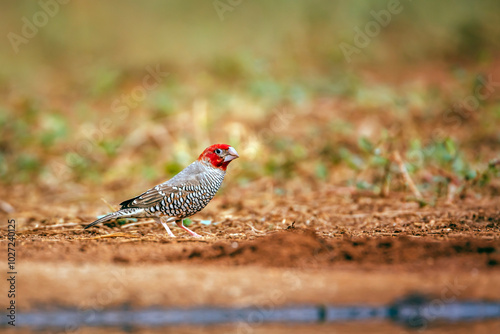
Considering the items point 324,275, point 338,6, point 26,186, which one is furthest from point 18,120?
point 338,6

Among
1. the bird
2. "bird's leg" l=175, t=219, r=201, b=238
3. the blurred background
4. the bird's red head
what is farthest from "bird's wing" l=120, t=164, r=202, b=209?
the blurred background

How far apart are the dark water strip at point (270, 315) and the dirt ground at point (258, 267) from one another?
0.04 meters

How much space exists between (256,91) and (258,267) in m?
6.93

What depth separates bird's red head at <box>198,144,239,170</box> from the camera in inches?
222

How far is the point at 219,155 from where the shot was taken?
5664 mm

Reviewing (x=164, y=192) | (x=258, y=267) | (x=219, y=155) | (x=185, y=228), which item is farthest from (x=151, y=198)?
(x=258, y=267)

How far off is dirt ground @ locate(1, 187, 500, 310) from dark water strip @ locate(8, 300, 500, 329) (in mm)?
40

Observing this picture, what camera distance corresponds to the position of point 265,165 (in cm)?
802

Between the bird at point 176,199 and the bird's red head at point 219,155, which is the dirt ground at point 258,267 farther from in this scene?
the bird's red head at point 219,155

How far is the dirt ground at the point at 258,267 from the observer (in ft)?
12.6

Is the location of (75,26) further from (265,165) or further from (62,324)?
(62,324)

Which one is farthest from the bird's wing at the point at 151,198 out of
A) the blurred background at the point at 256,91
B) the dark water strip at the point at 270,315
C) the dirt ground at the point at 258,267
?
the blurred background at the point at 256,91

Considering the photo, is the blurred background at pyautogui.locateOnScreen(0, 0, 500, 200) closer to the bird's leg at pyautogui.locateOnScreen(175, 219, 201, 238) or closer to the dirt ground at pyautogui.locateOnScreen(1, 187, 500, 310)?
the bird's leg at pyautogui.locateOnScreen(175, 219, 201, 238)

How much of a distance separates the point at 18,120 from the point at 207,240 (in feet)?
18.7
